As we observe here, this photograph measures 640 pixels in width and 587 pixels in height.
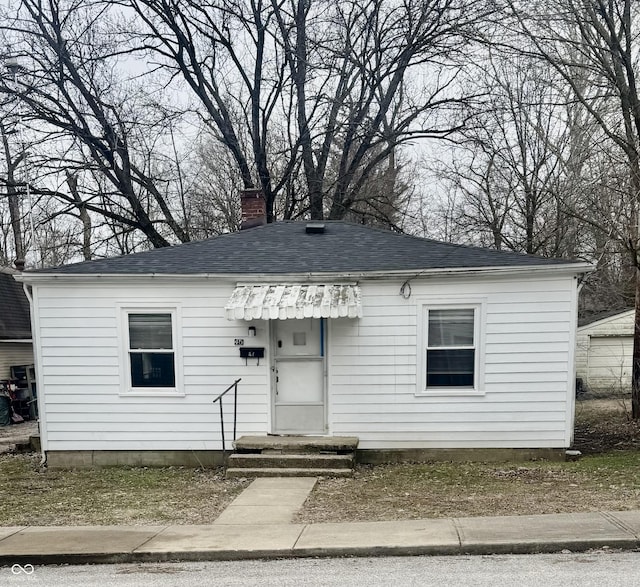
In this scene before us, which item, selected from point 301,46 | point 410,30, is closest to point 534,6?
point 410,30

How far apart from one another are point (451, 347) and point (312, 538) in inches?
164

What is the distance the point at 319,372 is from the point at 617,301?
664 inches

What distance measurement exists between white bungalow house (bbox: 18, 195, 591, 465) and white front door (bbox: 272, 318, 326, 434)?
22 mm

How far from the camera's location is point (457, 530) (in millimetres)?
5082

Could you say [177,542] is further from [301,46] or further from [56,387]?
[301,46]

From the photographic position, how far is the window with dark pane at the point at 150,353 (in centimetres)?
866

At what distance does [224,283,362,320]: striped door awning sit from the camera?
768 cm

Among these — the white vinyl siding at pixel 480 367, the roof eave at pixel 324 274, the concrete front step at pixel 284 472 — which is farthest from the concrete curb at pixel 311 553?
the roof eave at pixel 324 274

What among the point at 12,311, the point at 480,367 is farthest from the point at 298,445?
the point at 12,311

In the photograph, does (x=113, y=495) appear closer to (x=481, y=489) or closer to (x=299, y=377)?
(x=299, y=377)

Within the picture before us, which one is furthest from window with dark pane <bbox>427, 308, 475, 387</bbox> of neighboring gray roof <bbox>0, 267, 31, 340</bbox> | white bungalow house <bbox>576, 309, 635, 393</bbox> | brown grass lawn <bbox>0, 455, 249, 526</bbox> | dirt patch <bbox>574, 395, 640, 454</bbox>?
neighboring gray roof <bbox>0, 267, 31, 340</bbox>

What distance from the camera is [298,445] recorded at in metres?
8.02

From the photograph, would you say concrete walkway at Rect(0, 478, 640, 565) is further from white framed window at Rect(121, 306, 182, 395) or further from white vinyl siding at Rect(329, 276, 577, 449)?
white framed window at Rect(121, 306, 182, 395)

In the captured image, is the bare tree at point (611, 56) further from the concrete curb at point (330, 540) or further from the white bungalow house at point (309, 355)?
the concrete curb at point (330, 540)
